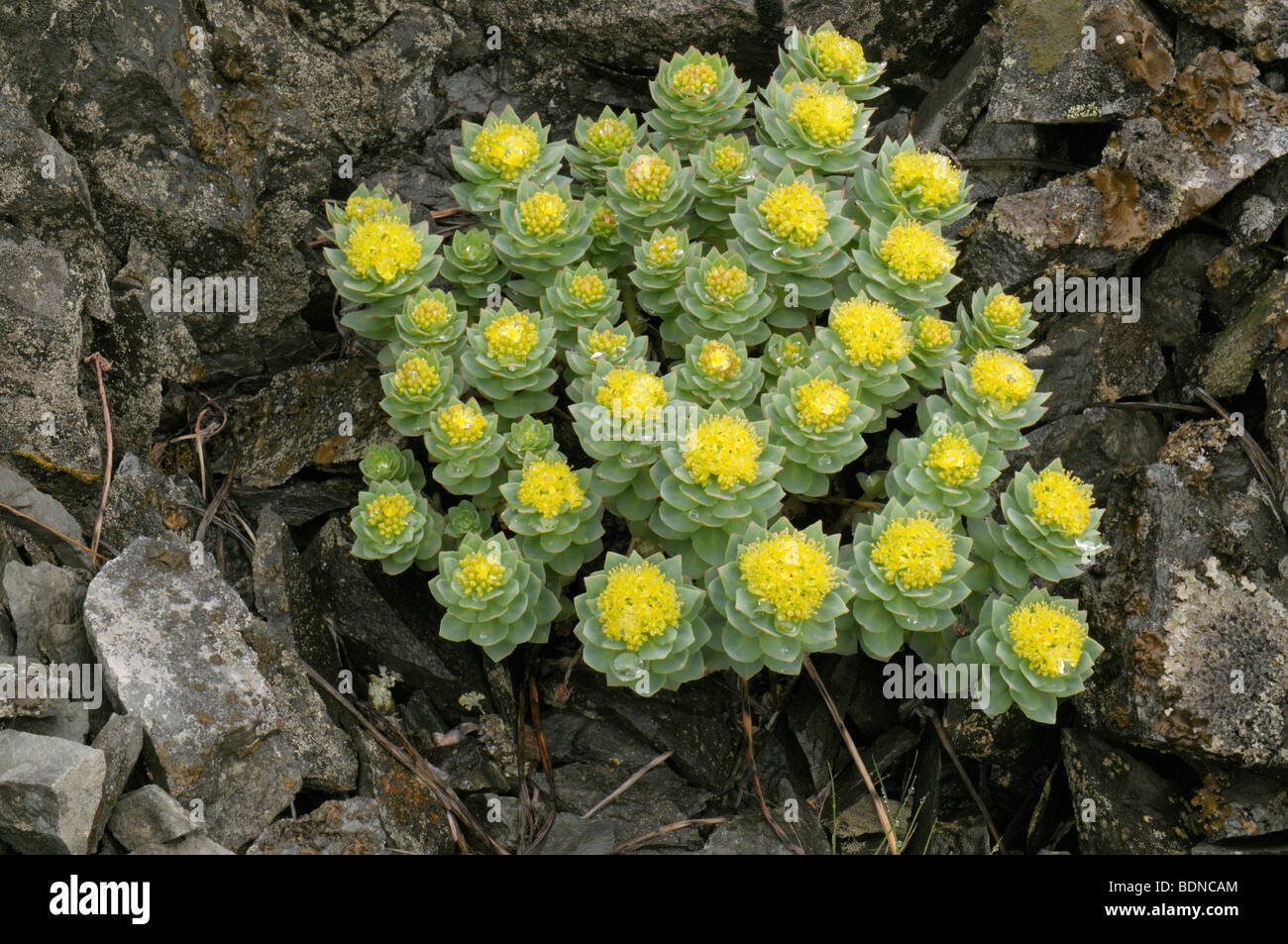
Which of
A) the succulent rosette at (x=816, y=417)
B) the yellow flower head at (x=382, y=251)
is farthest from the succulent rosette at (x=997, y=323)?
the yellow flower head at (x=382, y=251)

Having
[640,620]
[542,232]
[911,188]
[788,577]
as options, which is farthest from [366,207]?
[788,577]

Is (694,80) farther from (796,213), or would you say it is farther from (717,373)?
(717,373)

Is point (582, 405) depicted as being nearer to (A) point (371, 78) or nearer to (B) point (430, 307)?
(B) point (430, 307)

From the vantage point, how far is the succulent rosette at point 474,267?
4.80 metres

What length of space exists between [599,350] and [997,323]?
169 cm

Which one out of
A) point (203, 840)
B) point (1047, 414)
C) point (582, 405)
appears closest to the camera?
point (203, 840)

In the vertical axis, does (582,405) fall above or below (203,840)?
above

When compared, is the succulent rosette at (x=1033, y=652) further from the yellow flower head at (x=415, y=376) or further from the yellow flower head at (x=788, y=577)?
the yellow flower head at (x=415, y=376)

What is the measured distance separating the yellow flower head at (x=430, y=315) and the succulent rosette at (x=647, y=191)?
0.86 m

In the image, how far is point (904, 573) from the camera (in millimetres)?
4055

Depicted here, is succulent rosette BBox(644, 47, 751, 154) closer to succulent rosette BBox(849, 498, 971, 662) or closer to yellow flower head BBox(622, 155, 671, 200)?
yellow flower head BBox(622, 155, 671, 200)

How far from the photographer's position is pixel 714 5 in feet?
17.8

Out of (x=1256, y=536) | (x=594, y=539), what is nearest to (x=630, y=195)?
(x=594, y=539)

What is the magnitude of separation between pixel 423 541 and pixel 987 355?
95.7 inches
